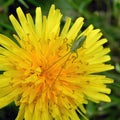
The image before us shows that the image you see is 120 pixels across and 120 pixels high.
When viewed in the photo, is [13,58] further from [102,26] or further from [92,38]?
[102,26]

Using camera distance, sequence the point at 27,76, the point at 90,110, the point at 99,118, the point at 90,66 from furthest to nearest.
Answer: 1. the point at 99,118
2. the point at 90,110
3. the point at 90,66
4. the point at 27,76

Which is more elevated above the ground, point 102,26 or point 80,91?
point 102,26

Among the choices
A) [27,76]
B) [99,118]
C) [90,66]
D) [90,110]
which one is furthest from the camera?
[99,118]

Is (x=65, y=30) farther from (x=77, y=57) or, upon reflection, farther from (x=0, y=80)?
(x=0, y=80)

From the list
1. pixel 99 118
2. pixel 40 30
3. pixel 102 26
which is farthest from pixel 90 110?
pixel 40 30

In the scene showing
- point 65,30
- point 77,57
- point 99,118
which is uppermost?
point 65,30

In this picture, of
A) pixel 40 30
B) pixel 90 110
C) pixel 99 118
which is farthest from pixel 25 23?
A: pixel 99 118

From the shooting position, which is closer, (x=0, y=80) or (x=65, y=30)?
(x=0, y=80)
